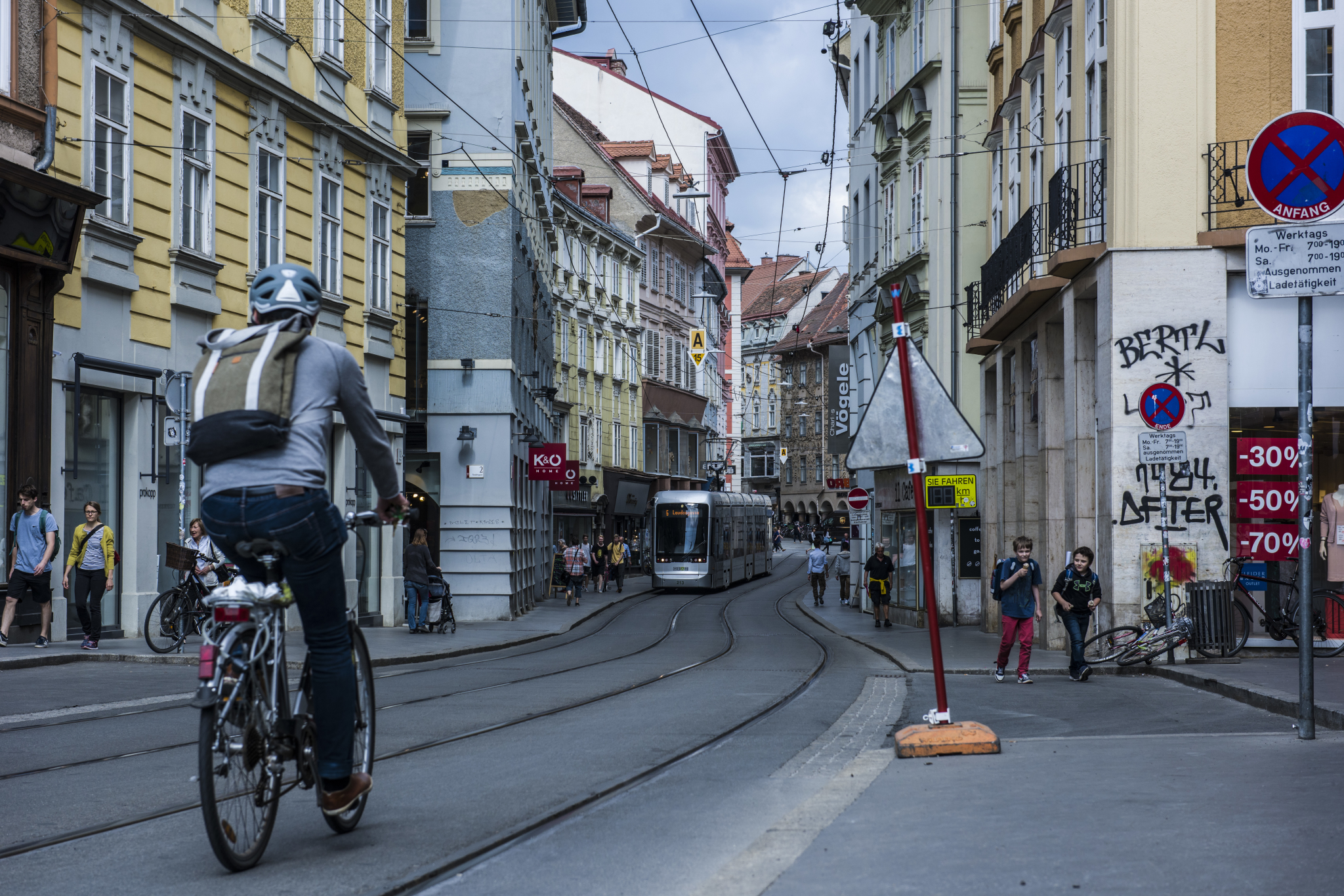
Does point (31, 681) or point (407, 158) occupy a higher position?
point (407, 158)

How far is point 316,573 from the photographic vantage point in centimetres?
502

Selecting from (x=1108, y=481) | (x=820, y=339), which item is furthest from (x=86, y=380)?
(x=820, y=339)

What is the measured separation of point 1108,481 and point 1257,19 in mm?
5604

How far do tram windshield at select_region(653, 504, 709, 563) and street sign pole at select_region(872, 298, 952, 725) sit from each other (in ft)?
125

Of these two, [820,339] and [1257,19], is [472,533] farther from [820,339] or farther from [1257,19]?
[820,339]

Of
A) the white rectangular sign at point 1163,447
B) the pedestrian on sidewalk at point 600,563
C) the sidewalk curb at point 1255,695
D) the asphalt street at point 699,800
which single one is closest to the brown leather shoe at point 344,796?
the asphalt street at point 699,800

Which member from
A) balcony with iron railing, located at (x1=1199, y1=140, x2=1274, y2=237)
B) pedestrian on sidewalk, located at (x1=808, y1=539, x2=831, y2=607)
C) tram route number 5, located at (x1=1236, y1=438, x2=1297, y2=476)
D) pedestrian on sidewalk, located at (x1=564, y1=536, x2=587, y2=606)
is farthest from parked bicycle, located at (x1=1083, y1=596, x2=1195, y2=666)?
pedestrian on sidewalk, located at (x1=808, y1=539, x2=831, y2=607)

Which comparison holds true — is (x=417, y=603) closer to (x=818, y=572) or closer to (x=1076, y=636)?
(x=1076, y=636)

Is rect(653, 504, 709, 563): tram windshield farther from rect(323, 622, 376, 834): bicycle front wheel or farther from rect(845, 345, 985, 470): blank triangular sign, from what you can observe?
rect(323, 622, 376, 834): bicycle front wheel

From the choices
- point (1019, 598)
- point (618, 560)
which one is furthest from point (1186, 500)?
point (618, 560)

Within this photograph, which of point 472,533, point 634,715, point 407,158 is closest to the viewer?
point 634,715

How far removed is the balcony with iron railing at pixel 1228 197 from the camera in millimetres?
17906

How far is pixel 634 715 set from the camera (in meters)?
11.7

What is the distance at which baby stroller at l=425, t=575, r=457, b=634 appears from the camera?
25.7 m
